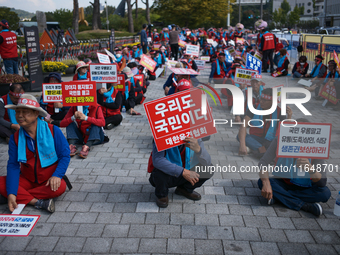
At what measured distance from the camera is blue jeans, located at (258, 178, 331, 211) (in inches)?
165

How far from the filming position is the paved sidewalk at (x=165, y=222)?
11.5ft

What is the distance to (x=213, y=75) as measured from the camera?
11398 mm

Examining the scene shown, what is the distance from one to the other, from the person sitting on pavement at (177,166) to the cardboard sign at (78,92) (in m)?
2.45

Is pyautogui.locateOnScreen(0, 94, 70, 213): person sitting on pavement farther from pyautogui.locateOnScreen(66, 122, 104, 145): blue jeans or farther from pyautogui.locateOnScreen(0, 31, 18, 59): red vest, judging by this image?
pyautogui.locateOnScreen(0, 31, 18, 59): red vest

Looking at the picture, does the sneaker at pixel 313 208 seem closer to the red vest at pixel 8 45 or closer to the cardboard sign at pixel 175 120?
the cardboard sign at pixel 175 120

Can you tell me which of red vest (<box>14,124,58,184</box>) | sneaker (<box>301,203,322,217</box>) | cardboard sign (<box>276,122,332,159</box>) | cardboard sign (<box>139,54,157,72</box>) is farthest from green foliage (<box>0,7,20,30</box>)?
sneaker (<box>301,203,322,217</box>)

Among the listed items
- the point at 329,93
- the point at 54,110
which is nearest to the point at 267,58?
the point at 329,93

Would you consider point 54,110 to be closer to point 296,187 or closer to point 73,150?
point 73,150

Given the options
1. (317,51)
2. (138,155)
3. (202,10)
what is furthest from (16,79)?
(202,10)

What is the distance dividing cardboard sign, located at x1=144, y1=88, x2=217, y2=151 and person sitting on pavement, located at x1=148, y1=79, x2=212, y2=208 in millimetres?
126

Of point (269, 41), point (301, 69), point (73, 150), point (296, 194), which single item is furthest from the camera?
point (269, 41)

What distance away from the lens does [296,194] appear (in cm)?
430

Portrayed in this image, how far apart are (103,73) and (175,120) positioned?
4.20 meters

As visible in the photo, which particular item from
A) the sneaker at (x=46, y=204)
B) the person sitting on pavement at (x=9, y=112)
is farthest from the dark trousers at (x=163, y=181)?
the person sitting on pavement at (x=9, y=112)
